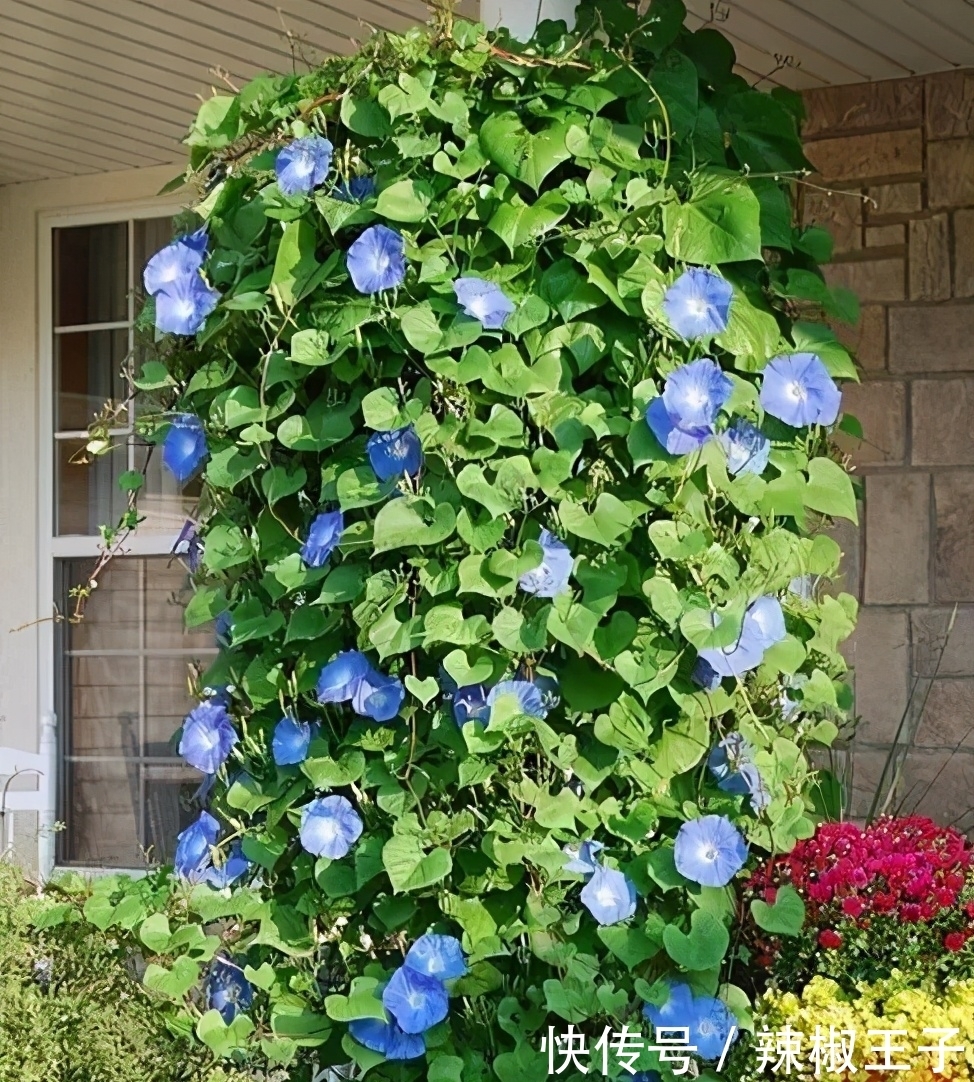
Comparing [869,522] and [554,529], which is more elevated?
[869,522]

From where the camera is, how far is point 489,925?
1793 mm

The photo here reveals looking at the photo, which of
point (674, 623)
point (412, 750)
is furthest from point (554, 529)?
point (412, 750)

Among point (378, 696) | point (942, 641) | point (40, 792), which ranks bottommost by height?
point (40, 792)

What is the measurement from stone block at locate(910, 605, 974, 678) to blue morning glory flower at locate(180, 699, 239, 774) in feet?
5.79

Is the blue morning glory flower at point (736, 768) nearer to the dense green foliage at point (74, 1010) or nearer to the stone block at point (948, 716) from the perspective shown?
the dense green foliage at point (74, 1010)

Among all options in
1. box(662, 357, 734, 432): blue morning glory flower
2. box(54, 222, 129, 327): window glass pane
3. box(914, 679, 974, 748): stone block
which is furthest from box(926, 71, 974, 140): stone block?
box(54, 222, 129, 327): window glass pane

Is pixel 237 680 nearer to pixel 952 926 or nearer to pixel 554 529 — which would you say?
pixel 554 529

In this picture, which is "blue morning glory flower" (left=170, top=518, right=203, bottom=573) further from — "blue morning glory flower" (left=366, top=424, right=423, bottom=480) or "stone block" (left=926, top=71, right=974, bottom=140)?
"stone block" (left=926, top=71, right=974, bottom=140)

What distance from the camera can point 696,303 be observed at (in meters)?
1.75

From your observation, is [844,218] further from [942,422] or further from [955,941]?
Result: [955,941]

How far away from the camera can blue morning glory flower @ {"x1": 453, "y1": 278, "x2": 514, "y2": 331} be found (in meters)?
1.76

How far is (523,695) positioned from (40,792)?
302 centimetres

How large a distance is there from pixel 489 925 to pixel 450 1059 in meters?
0.18

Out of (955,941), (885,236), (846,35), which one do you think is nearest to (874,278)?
(885,236)
